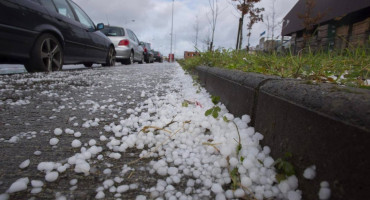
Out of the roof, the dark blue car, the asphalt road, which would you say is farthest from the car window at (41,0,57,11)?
the roof

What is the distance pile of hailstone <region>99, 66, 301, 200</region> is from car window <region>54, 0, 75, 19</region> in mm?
3681

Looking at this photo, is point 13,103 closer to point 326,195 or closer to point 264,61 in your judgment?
point 326,195

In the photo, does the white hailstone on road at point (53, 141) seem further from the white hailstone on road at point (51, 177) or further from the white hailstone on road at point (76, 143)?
the white hailstone on road at point (51, 177)

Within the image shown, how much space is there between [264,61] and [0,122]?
236cm

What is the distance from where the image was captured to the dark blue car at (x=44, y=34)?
3.03 metres

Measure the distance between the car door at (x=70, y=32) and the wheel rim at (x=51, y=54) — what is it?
0.25 m

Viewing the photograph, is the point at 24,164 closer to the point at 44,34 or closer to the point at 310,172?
the point at 310,172

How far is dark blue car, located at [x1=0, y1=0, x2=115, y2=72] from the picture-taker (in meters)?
3.03

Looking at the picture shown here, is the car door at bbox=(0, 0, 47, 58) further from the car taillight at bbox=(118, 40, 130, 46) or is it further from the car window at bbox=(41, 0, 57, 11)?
the car taillight at bbox=(118, 40, 130, 46)

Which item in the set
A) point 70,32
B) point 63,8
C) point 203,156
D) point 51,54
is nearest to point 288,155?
point 203,156

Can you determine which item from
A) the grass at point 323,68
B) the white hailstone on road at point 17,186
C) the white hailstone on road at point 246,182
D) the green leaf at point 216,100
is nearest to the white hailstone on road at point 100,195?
the white hailstone on road at point 17,186

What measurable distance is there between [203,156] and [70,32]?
429 centimetres

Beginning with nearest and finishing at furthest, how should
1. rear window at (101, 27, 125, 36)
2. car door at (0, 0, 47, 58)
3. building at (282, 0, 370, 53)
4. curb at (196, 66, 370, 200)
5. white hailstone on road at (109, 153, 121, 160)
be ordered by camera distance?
curb at (196, 66, 370, 200) → white hailstone on road at (109, 153, 121, 160) → car door at (0, 0, 47, 58) → building at (282, 0, 370, 53) → rear window at (101, 27, 125, 36)

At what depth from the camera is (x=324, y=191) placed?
63 cm
